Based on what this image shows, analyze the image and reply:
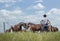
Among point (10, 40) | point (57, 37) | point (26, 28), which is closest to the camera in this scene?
point (10, 40)

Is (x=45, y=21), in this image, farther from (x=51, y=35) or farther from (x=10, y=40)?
(x=10, y=40)

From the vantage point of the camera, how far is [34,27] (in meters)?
17.3

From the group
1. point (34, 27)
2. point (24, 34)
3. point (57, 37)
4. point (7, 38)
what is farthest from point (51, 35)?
point (34, 27)

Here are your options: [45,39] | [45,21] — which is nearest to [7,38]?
[45,39]

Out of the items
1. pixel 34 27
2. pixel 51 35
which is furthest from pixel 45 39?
pixel 34 27

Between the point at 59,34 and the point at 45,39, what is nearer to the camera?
the point at 45,39

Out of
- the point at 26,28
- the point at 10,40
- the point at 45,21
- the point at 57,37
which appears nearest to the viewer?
the point at 10,40

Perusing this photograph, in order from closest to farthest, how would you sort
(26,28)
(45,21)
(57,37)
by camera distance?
(57,37)
(45,21)
(26,28)

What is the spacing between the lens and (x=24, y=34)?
13039mm

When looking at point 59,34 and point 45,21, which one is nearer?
point 59,34

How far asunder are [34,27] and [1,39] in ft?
16.8

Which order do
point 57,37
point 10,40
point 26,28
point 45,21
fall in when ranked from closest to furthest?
point 10,40, point 57,37, point 45,21, point 26,28

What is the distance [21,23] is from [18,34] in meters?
4.58

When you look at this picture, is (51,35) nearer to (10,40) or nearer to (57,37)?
(57,37)
